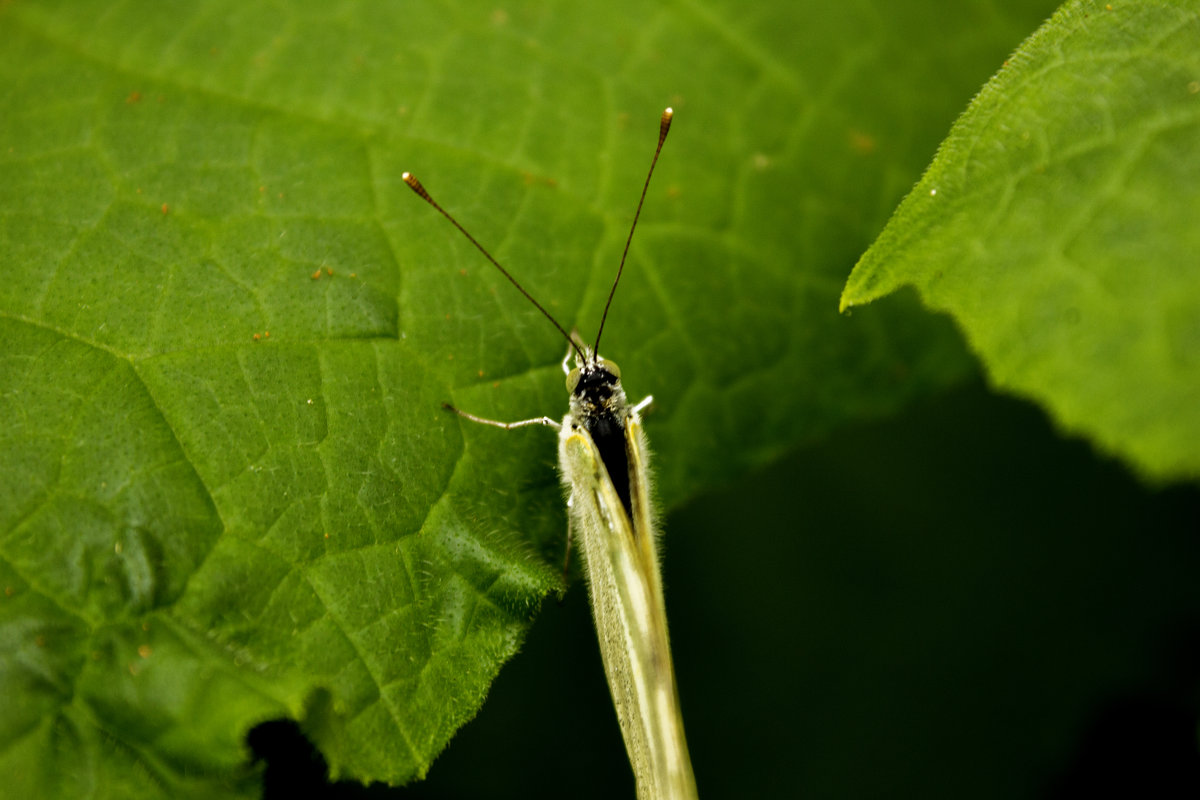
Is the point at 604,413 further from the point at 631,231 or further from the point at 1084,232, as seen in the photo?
the point at 1084,232

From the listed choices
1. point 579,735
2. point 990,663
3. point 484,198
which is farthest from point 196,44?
point 990,663

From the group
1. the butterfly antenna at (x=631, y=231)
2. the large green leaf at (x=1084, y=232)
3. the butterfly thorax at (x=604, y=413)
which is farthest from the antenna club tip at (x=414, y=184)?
the large green leaf at (x=1084, y=232)

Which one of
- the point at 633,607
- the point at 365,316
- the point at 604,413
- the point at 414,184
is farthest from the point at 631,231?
the point at 633,607

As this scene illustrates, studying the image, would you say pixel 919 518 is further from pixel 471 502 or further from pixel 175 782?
pixel 175 782

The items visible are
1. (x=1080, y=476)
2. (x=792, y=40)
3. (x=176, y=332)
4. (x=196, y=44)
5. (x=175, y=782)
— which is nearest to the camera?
(x=175, y=782)

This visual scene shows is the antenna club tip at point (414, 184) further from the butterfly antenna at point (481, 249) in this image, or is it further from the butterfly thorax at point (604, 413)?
the butterfly thorax at point (604, 413)
